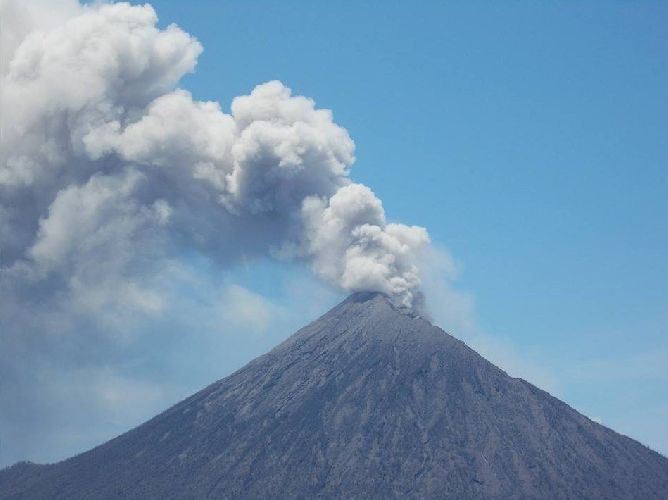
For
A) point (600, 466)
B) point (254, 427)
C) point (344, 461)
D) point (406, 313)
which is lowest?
point (600, 466)

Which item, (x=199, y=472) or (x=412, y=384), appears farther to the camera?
(x=412, y=384)

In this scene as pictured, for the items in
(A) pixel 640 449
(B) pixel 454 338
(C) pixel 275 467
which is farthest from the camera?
(B) pixel 454 338

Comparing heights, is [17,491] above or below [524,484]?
above

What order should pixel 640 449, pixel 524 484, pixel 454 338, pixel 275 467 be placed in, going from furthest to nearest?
pixel 454 338, pixel 640 449, pixel 275 467, pixel 524 484

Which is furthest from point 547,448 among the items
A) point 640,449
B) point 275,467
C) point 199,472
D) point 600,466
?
point 199,472

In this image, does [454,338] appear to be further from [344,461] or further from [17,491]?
[17,491]

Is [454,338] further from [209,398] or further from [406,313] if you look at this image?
[209,398]
